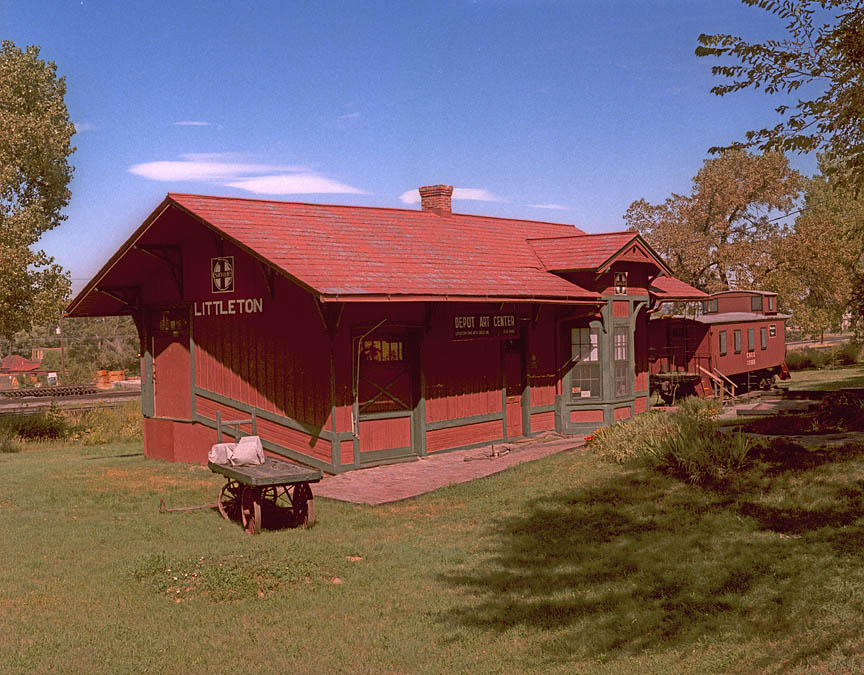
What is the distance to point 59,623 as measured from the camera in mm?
7484

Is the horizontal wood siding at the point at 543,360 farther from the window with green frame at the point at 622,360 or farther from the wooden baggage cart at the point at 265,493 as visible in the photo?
the wooden baggage cart at the point at 265,493

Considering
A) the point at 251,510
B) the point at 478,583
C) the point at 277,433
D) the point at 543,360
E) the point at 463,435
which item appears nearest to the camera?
the point at 478,583

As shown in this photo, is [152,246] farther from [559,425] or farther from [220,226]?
[559,425]

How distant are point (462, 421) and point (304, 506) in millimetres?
6557

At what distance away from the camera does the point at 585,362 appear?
779 inches

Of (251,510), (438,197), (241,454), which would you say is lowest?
(251,510)

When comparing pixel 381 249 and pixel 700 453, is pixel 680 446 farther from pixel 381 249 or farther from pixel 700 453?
pixel 381 249

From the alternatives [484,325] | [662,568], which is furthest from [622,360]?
[662,568]

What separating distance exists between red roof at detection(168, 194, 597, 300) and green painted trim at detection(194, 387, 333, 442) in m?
3.11

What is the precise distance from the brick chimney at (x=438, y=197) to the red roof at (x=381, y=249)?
0.31 m

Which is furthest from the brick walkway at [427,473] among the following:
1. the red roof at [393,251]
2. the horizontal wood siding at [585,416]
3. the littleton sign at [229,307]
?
the littleton sign at [229,307]

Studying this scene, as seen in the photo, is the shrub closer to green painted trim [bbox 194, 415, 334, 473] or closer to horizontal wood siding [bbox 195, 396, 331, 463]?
green painted trim [bbox 194, 415, 334, 473]


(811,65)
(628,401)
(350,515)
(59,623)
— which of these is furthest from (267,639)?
(628,401)

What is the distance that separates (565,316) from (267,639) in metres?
13.7
